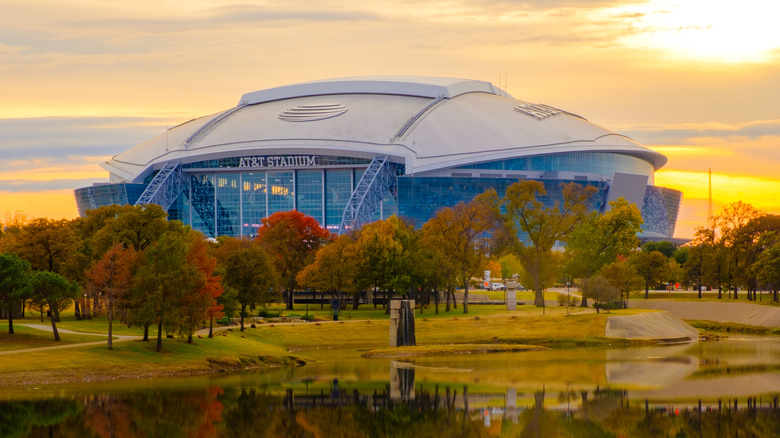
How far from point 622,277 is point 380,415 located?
202 ft

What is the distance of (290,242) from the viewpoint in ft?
385

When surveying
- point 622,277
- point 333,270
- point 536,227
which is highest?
point 536,227

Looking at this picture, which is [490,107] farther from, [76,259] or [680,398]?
[680,398]

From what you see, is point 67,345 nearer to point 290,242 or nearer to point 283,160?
point 290,242

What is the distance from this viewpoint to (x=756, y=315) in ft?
338

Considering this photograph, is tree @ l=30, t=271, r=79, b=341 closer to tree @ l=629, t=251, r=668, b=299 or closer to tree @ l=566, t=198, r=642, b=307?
tree @ l=566, t=198, r=642, b=307

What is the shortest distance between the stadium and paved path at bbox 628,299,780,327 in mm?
54495

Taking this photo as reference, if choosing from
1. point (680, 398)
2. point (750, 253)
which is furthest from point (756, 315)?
point (680, 398)

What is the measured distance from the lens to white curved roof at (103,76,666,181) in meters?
171

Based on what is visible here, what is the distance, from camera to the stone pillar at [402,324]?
83.6m

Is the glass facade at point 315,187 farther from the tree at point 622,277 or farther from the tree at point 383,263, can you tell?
the tree at point 383,263

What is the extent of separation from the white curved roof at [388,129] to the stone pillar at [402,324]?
275 ft

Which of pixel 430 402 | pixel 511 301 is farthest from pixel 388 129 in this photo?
pixel 430 402

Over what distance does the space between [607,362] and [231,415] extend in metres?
29.8
